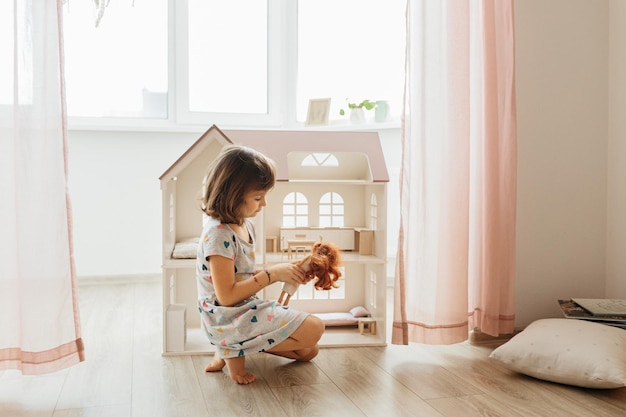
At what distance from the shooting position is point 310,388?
1.87m

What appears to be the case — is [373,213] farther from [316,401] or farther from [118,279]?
[118,279]

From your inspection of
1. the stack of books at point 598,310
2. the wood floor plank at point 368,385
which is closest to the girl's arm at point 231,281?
the wood floor plank at point 368,385

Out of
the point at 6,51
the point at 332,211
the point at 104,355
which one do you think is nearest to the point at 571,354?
the point at 332,211

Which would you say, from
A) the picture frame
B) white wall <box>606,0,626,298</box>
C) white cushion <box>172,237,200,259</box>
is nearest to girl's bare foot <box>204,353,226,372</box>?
white cushion <box>172,237,200,259</box>

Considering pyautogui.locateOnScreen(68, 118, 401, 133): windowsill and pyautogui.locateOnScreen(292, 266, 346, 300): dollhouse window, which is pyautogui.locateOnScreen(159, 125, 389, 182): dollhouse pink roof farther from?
pyautogui.locateOnScreen(68, 118, 401, 133): windowsill

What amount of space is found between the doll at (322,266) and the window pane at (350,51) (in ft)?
6.24

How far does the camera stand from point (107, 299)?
3193mm

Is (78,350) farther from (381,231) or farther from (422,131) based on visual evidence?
(422,131)

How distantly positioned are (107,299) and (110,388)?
139 cm

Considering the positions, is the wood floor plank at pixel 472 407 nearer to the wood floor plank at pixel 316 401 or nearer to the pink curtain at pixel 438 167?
the wood floor plank at pixel 316 401

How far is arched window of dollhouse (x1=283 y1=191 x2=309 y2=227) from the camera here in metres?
2.65

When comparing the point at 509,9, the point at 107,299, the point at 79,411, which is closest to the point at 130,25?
the point at 107,299

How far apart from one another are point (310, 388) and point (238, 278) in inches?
16.8

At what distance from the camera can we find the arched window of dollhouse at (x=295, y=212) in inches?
104
